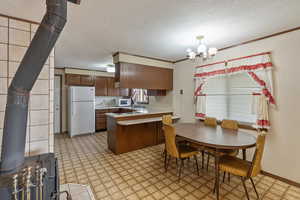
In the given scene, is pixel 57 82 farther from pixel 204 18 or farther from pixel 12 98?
pixel 204 18

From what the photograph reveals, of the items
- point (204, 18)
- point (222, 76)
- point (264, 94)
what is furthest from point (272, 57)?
point (204, 18)

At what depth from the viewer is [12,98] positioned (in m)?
1.04

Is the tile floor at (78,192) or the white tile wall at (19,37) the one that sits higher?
the white tile wall at (19,37)

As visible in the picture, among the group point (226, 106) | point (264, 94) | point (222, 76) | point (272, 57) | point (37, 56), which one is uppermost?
point (272, 57)

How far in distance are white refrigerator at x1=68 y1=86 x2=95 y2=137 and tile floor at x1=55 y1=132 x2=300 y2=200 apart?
1491 millimetres

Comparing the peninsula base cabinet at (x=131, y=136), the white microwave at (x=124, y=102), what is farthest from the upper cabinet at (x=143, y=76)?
the white microwave at (x=124, y=102)

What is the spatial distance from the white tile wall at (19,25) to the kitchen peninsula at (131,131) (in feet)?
7.35

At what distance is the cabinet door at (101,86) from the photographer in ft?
18.4

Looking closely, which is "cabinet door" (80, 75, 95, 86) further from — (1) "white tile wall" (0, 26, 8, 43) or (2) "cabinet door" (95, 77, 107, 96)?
(1) "white tile wall" (0, 26, 8, 43)

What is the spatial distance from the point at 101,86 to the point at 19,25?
4056 millimetres

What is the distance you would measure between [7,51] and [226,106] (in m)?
3.80

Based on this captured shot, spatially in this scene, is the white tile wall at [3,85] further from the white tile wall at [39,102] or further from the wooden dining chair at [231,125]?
the wooden dining chair at [231,125]

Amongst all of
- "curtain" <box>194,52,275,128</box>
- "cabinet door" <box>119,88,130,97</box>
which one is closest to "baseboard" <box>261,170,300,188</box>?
"curtain" <box>194,52,275,128</box>

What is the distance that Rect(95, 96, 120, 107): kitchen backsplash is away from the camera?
6.08 meters
